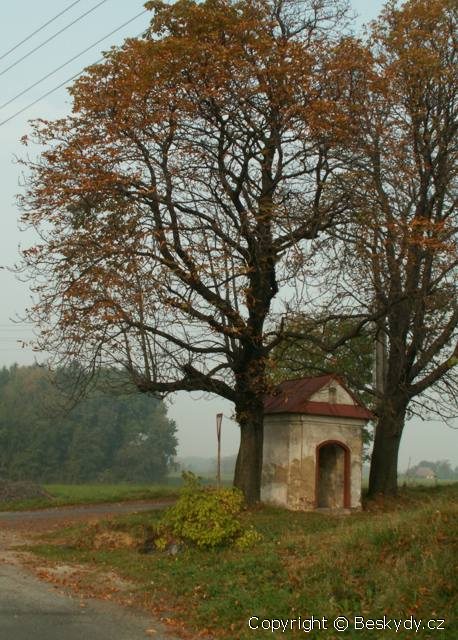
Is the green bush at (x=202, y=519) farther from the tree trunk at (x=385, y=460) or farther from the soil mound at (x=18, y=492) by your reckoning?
the soil mound at (x=18, y=492)

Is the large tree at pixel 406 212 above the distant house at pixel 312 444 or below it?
above

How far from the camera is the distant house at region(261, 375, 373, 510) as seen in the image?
21.2m

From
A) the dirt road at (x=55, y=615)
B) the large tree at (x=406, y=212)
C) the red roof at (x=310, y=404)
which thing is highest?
the large tree at (x=406, y=212)

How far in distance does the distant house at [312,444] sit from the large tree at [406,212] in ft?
4.75

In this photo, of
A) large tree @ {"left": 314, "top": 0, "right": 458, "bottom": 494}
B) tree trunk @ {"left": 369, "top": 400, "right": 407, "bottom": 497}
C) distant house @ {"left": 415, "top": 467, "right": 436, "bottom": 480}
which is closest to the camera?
large tree @ {"left": 314, "top": 0, "right": 458, "bottom": 494}

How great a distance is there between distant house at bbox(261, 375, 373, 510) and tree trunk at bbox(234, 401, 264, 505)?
97 cm

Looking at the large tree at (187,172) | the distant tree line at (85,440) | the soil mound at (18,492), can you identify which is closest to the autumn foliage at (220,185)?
the large tree at (187,172)

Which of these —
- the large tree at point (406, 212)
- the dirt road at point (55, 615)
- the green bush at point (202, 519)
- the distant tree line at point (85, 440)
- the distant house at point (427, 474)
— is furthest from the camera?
the distant tree line at point (85, 440)

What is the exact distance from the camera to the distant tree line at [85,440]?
82.4 metres

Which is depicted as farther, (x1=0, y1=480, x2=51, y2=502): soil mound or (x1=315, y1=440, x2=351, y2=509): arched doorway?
(x1=0, y1=480, x2=51, y2=502): soil mound

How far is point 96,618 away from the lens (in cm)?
944

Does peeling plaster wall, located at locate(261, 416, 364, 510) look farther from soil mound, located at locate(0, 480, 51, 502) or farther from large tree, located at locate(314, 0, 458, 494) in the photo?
soil mound, located at locate(0, 480, 51, 502)

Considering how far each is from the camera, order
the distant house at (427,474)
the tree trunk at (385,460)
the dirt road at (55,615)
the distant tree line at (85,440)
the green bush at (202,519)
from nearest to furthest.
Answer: the dirt road at (55,615), the green bush at (202,519), the tree trunk at (385,460), the distant house at (427,474), the distant tree line at (85,440)

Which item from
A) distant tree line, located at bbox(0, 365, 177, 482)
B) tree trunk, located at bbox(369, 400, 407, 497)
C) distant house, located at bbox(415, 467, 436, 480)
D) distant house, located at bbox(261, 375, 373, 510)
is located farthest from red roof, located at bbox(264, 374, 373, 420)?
distant tree line, located at bbox(0, 365, 177, 482)
